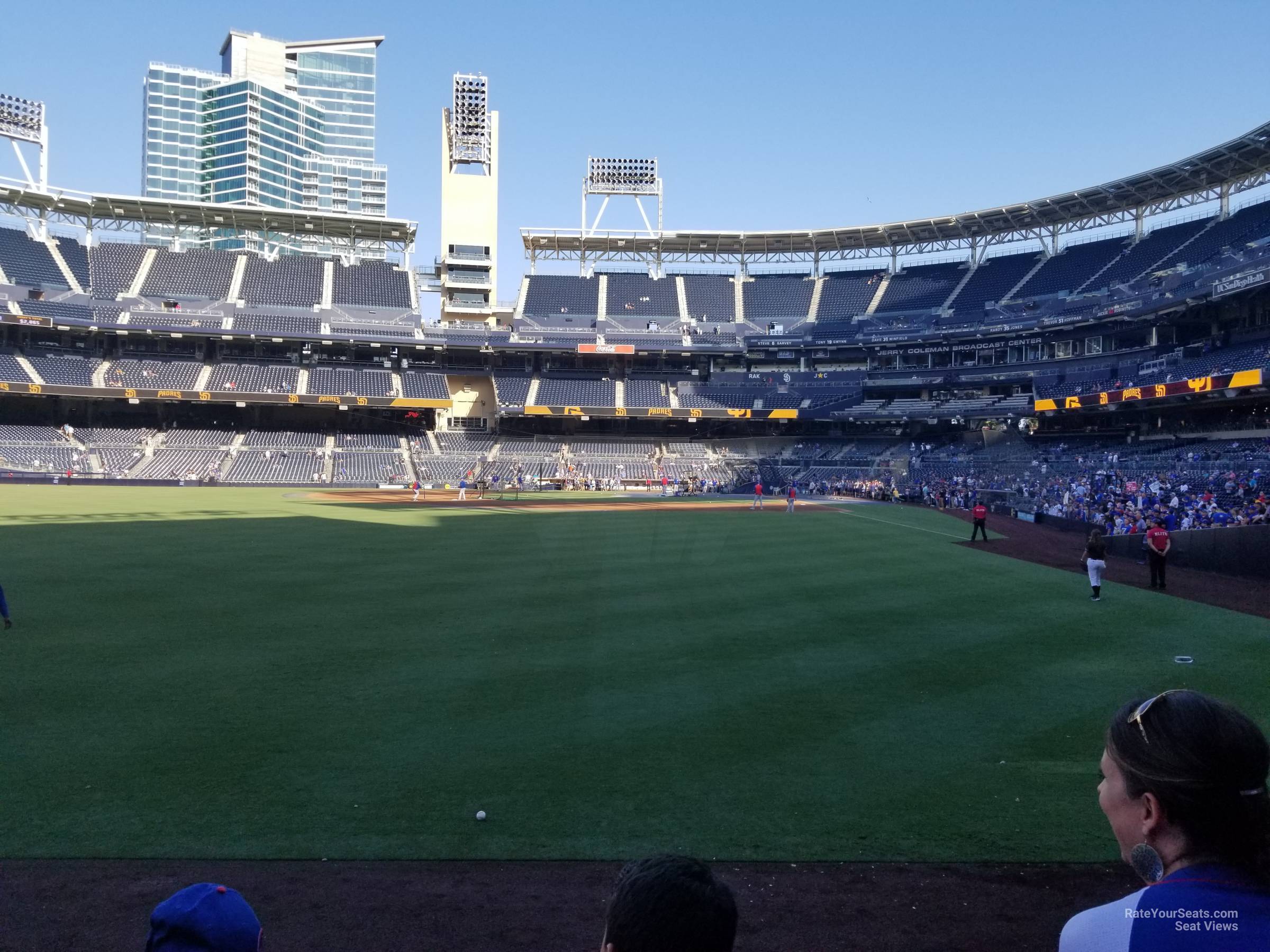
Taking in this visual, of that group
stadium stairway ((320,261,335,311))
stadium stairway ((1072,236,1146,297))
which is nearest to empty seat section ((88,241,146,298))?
stadium stairway ((320,261,335,311))

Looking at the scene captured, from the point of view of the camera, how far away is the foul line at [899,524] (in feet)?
98.7

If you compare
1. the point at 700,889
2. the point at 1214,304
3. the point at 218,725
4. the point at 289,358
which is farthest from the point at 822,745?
the point at 289,358

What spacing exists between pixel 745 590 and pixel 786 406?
183ft

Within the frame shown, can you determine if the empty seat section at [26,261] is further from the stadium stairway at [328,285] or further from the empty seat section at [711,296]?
the empty seat section at [711,296]

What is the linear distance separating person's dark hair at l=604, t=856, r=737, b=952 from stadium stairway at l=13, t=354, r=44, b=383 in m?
72.0

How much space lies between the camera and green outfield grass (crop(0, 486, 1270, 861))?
6.50m

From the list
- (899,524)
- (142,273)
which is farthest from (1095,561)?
(142,273)

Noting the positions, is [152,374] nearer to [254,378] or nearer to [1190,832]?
[254,378]

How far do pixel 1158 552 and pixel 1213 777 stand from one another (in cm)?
1877

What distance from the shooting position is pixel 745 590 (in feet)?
55.6

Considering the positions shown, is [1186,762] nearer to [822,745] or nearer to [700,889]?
[700,889]

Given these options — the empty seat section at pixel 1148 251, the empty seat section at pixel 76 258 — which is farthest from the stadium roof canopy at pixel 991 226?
the empty seat section at pixel 76 258

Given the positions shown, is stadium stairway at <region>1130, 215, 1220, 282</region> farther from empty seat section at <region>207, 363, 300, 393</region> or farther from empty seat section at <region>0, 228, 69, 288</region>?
empty seat section at <region>0, 228, 69, 288</region>

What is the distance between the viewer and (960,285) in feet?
238
